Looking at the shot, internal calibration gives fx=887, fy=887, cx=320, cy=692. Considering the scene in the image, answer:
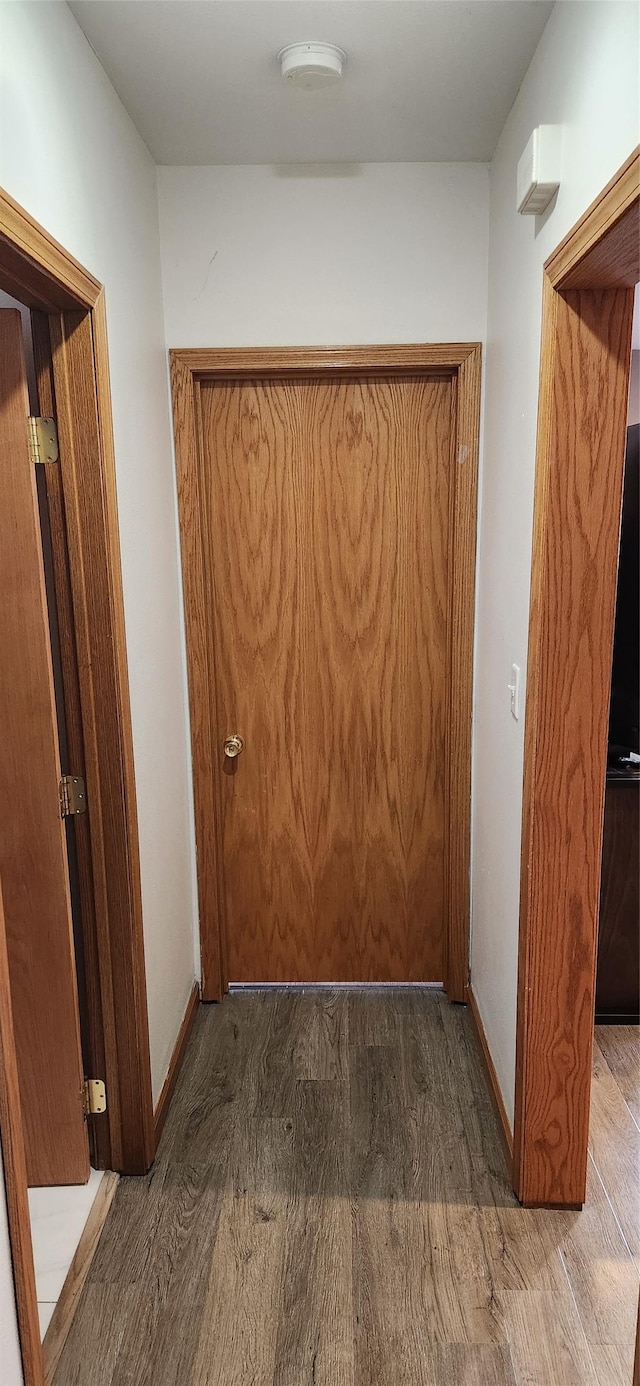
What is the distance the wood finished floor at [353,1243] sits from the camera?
1.64 m

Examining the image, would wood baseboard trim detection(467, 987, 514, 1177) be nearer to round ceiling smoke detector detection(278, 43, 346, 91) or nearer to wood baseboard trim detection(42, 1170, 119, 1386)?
wood baseboard trim detection(42, 1170, 119, 1386)

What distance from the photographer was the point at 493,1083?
7.55ft

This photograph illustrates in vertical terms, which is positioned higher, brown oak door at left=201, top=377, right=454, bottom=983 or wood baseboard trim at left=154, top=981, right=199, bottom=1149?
brown oak door at left=201, top=377, right=454, bottom=983

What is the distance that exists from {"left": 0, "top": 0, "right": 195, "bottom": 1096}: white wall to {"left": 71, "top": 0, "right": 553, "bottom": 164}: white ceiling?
93mm

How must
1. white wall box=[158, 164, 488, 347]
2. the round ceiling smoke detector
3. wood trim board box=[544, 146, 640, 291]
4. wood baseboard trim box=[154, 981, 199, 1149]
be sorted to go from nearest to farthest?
wood trim board box=[544, 146, 640, 291]
the round ceiling smoke detector
wood baseboard trim box=[154, 981, 199, 1149]
white wall box=[158, 164, 488, 347]

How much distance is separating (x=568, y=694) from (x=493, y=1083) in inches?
44.9

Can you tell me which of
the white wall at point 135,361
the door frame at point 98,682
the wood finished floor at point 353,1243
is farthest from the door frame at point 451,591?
the door frame at point 98,682

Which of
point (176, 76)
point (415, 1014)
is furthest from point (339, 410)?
point (415, 1014)

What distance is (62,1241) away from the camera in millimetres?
1900

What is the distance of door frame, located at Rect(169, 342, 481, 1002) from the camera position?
2.43 meters

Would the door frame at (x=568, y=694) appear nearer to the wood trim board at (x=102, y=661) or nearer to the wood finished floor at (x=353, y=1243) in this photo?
the wood finished floor at (x=353, y=1243)

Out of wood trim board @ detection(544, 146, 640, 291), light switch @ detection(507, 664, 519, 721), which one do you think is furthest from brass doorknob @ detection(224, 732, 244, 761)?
wood trim board @ detection(544, 146, 640, 291)

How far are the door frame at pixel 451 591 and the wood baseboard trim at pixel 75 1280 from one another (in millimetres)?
819

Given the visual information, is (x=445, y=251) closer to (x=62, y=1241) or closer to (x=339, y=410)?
(x=339, y=410)
